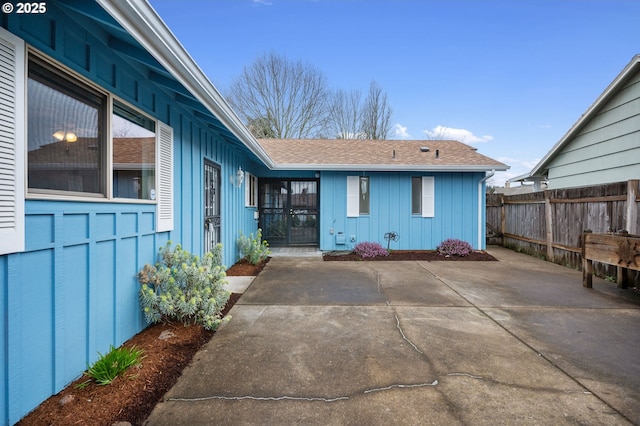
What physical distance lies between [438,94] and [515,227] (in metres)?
8.45

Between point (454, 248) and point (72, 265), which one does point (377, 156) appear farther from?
point (72, 265)

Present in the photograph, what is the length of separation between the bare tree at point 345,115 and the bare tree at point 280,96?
1.17 meters

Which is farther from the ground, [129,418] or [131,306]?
[131,306]

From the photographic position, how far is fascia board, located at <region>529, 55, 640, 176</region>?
553 cm

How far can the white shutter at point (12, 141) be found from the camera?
153 cm

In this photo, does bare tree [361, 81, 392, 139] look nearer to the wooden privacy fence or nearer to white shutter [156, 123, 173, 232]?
the wooden privacy fence

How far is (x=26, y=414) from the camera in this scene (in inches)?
66.4

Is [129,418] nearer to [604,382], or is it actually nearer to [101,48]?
[101,48]

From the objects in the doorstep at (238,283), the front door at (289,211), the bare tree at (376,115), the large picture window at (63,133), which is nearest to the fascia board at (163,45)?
the large picture window at (63,133)

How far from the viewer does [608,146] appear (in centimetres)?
631

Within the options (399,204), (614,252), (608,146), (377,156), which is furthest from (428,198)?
(614,252)

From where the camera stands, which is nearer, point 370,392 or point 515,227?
point 370,392

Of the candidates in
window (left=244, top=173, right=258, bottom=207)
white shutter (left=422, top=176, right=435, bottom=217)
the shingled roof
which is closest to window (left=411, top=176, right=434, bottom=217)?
white shutter (left=422, top=176, right=435, bottom=217)

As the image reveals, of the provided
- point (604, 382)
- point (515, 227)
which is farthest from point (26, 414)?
point (515, 227)
